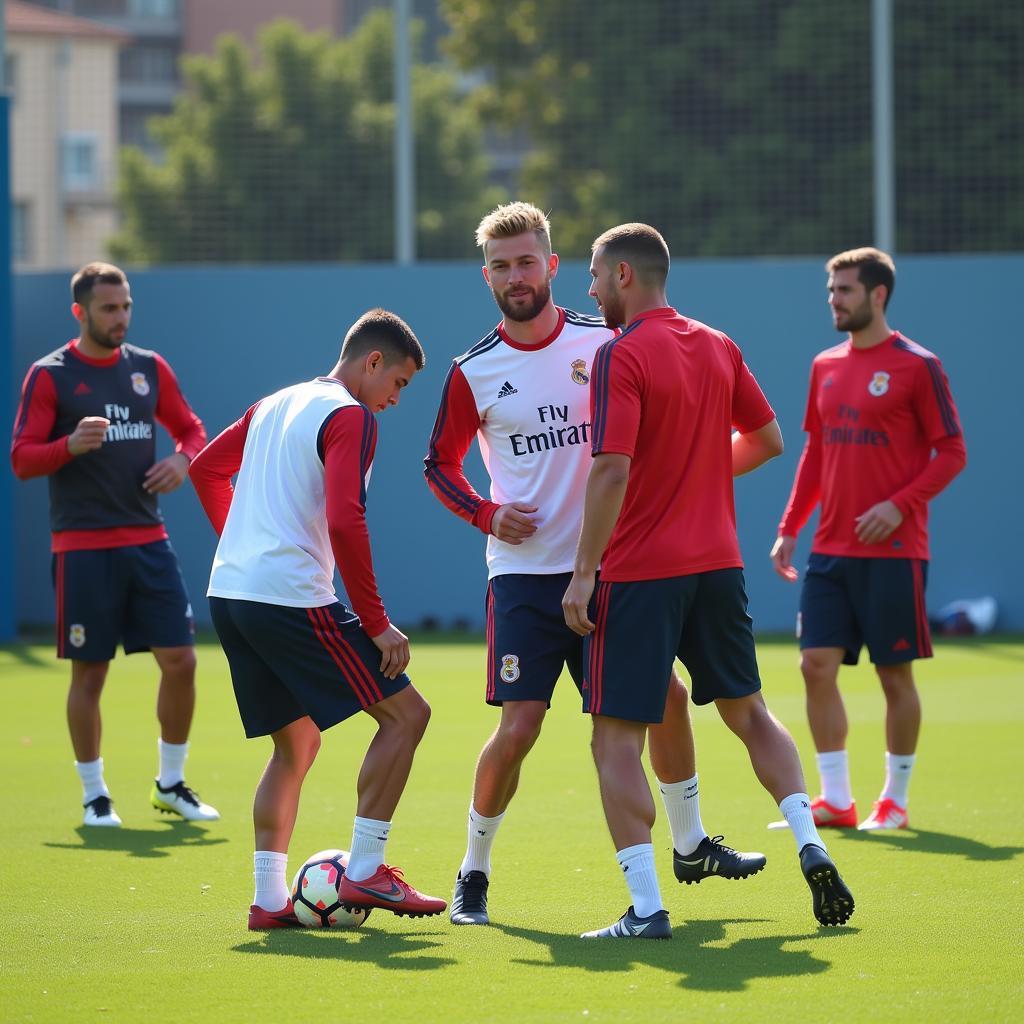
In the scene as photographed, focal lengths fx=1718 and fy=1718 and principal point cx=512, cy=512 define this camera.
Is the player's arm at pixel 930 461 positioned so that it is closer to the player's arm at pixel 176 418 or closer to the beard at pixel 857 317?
the beard at pixel 857 317

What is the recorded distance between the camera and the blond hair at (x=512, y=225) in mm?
5602

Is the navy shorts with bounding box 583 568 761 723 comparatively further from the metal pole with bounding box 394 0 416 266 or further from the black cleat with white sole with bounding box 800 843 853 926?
the metal pole with bounding box 394 0 416 266

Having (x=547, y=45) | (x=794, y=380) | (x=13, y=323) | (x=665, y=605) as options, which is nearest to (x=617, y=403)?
(x=665, y=605)

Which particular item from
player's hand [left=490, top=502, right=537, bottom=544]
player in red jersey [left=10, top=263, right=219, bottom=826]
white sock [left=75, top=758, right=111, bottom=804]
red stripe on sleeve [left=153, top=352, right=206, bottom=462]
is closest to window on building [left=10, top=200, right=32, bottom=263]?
red stripe on sleeve [left=153, top=352, right=206, bottom=462]

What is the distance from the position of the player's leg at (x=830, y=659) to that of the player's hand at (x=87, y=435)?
3.13 meters

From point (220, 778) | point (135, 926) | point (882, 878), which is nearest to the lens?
point (135, 926)

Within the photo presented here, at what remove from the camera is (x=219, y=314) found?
1683cm

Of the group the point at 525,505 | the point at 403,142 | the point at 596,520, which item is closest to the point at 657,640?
A: the point at 596,520

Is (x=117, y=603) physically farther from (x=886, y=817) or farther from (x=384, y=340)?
(x=886, y=817)

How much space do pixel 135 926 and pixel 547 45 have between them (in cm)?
1502

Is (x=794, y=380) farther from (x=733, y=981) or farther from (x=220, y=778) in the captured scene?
(x=733, y=981)

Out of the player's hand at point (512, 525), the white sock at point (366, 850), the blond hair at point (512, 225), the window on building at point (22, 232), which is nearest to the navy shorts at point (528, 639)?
the player's hand at point (512, 525)

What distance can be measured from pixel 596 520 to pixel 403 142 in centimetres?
1263

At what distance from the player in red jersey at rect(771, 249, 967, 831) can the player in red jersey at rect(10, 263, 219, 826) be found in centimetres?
272
